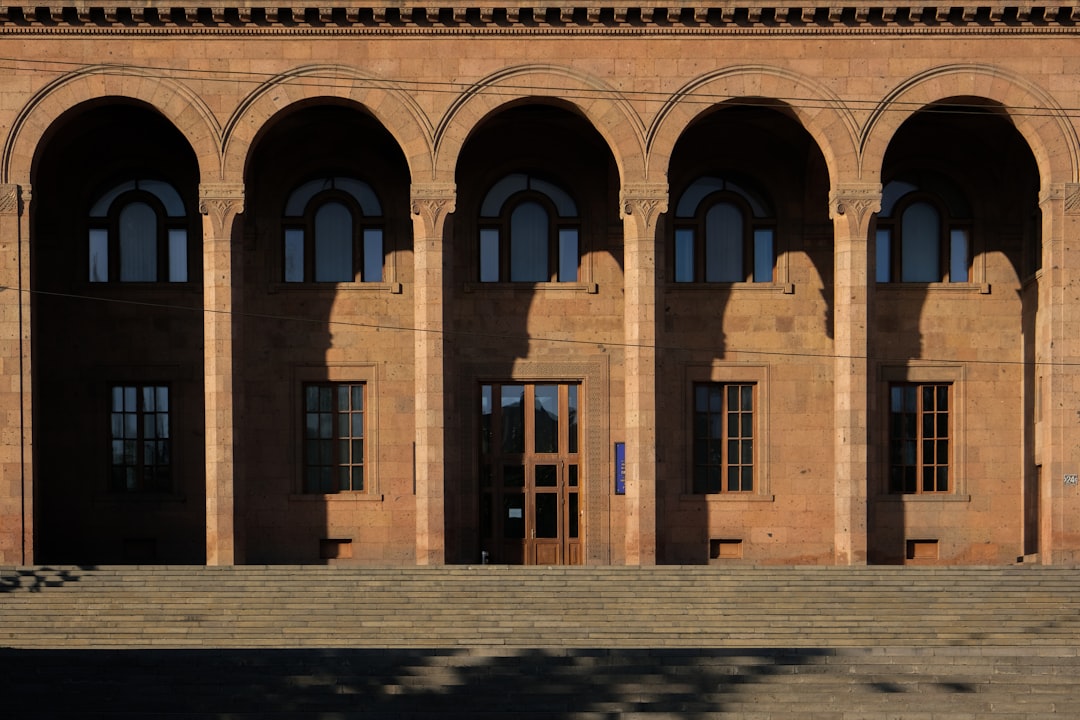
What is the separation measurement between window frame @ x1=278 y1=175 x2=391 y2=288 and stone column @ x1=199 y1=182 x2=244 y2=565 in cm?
342

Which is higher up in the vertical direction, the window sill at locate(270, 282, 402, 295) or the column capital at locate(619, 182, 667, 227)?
the column capital at locate(619, 182, 667, 227)

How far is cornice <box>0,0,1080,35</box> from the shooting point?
3056cm

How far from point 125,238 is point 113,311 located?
166cm

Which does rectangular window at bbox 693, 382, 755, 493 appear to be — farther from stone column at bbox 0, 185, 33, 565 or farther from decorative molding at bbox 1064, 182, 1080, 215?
stone column at bbox 0, 185, 33, 565

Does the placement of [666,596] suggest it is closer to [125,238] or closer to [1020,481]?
[1020,481]

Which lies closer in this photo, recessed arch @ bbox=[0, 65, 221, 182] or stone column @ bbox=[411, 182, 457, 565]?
A: recessed arch @ bbox=[0, 65, 221, 182]

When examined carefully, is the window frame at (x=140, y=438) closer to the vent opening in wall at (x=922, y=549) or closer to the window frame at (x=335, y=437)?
the window frame at (x=335, y=437)

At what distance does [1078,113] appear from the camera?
30.9m

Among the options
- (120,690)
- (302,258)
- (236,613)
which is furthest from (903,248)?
(120,690)

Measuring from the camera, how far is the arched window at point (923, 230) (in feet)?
113

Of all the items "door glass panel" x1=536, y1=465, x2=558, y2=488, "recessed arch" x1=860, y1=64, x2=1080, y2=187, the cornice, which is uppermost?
the cornice

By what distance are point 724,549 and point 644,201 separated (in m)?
8.12

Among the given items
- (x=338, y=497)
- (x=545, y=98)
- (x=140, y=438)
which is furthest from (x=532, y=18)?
(x=140, y=438)

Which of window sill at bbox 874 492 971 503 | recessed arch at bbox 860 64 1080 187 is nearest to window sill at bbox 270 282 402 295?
recessed arch at bbox 860 64 1080 187
